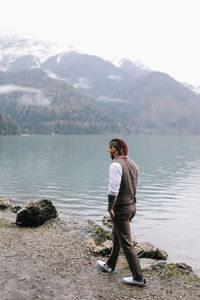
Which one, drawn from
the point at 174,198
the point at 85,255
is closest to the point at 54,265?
the point at 85,255

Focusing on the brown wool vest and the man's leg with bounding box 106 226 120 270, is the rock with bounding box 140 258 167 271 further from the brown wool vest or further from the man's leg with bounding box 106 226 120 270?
the brown wool vest

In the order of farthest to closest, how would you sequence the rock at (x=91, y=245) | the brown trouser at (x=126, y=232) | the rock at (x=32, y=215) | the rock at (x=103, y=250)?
the rock at (x=32, y=215) < the rock at (x=91, y=245) < the rock at (x=103, y=250) < the brown trouser at (x=126, y=232)

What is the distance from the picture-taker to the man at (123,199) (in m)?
9.00

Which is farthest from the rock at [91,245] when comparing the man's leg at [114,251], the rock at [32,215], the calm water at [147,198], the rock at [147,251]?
the calm water at [147,198]

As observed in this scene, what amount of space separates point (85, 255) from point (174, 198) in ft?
80.2

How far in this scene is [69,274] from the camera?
10.3 meters

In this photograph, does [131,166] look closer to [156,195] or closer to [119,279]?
[119,279]

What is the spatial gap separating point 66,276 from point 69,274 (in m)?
0.20

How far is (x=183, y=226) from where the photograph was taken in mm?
23781

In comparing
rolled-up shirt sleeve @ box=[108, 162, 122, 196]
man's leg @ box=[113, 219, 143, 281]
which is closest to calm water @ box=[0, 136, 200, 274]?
man's leg @ box=[113, 219, 143, 281]

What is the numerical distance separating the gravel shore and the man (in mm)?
712

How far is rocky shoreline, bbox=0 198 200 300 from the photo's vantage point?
893 centimetres

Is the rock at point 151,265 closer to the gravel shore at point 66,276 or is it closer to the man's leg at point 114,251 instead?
the gravel shore at point 66,276

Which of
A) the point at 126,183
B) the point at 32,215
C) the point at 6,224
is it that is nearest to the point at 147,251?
the point at 126,183
